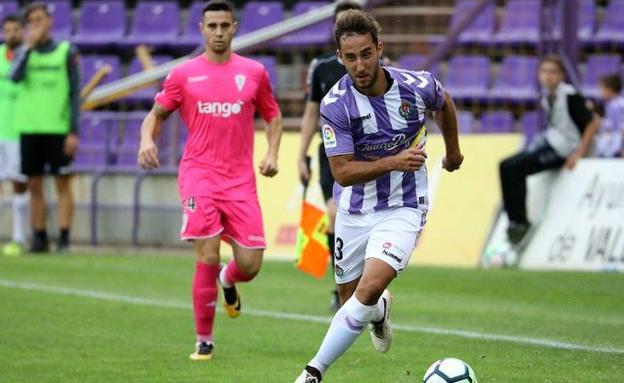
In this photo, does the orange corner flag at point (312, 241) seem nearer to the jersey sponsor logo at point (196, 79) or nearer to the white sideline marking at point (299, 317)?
the white sideline marking at point (299, 317)

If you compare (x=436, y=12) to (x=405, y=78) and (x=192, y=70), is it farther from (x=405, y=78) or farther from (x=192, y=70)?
(x=405, y=78)

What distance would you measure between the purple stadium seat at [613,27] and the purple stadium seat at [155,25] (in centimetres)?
694

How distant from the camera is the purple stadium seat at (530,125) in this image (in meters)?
17.5

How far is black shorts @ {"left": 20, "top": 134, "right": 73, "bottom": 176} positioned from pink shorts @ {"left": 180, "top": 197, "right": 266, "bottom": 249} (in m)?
7.80

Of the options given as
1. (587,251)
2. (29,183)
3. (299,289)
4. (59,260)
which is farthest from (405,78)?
(29,183)

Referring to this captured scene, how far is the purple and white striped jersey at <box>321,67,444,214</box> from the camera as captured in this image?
7.06 metres

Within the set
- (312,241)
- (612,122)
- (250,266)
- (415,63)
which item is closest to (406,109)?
(250,266)

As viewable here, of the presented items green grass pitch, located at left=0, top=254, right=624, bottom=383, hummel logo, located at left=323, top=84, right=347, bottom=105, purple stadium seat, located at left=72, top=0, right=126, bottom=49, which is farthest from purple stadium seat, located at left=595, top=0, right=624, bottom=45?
hummel logo, located at left=323, top=84, right=347, bottom=105

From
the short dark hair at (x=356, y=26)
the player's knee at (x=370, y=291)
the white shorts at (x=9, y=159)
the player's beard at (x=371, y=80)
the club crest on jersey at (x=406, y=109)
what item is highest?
the short dark hair at (x=356, y=26)

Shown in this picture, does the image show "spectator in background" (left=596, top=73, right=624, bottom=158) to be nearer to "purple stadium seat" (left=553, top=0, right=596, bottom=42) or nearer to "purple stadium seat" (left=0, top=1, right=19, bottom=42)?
"purple stadium seat" (left=553, top=0, right=596, bottom=42)

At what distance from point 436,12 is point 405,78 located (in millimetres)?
12803

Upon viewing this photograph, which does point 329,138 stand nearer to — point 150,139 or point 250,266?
point 150,139

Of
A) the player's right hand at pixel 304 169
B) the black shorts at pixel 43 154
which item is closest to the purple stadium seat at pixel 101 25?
the black shorts at pixel 43 154

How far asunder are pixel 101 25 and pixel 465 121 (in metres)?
7.99
